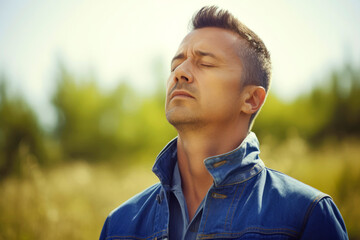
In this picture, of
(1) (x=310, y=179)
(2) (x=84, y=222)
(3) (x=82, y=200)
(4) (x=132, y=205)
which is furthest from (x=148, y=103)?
(4) (x=132, y=205)

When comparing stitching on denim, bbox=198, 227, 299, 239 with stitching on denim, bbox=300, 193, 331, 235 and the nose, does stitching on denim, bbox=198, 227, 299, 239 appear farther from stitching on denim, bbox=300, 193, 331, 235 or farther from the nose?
the nose

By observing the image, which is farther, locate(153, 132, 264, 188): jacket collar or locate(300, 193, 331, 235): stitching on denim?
locate(153, 132, 264, 188): jacket collar

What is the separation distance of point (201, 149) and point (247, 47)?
0.79m

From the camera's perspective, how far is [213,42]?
6.87 feet

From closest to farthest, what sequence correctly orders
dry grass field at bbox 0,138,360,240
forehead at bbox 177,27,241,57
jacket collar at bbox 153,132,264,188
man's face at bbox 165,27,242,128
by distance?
1. jacket collar at bbox 153,132,264,188
2. man's face at bbox 165,27,242,128
3. forehead at bbox 177,27,241,57
4. dry grass field at bbox 0,138,360,240

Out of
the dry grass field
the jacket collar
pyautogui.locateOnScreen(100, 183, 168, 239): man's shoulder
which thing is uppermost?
the jacket collar

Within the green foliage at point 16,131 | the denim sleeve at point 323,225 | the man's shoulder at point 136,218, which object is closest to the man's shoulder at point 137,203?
the man's shoulder at point 136,218

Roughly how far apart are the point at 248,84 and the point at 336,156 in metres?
4.80

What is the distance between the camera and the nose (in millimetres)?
2002

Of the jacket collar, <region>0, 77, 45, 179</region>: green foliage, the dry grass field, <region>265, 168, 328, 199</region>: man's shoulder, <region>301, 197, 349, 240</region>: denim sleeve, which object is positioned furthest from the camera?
<region>0, 77, 45, 179</region>: green foliage

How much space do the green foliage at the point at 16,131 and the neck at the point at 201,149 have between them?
20.1ft

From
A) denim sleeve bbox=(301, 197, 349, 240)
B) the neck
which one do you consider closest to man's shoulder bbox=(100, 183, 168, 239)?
the neck

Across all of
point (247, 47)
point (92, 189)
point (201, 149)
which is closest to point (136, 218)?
point (201, 149)

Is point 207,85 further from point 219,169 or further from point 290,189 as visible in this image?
point 290,189
